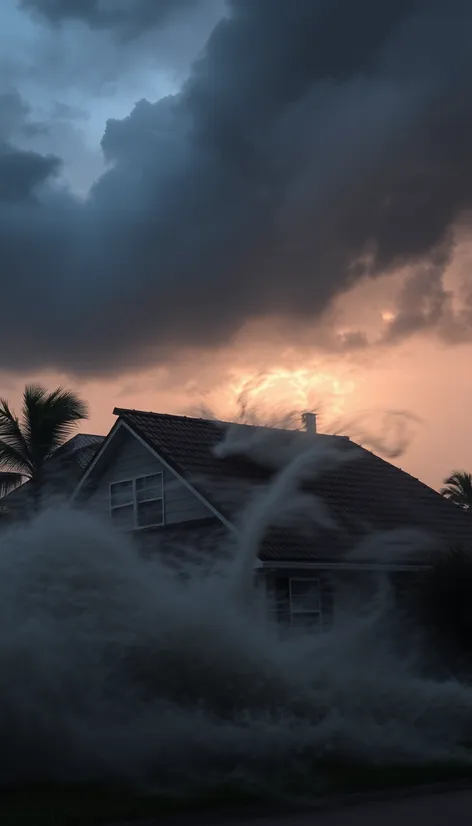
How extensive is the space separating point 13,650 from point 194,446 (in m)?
13.9

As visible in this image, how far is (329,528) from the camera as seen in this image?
23391 mm

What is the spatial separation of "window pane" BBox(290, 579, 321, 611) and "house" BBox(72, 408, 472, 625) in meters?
0.02

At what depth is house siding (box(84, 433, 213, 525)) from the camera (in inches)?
925

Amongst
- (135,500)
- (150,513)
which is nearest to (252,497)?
(150,513)

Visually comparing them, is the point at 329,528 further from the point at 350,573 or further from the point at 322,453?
A: the point at 322,453

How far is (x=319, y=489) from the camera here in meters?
25.3

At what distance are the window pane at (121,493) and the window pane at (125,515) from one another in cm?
14

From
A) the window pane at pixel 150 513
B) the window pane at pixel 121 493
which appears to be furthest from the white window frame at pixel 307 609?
the window pane at pixel 121 493

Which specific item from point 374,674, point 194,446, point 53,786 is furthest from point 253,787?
point 194,446

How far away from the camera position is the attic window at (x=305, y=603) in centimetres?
2202

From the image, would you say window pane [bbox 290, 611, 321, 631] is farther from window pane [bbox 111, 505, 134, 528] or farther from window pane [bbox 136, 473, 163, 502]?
window pane [bbox 111, 505, 134, 528]

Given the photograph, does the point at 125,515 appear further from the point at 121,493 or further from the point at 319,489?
the point at 319,489

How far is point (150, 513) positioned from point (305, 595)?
4.38 metres

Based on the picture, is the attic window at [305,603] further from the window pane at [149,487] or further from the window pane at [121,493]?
the window pane at [121,493]
